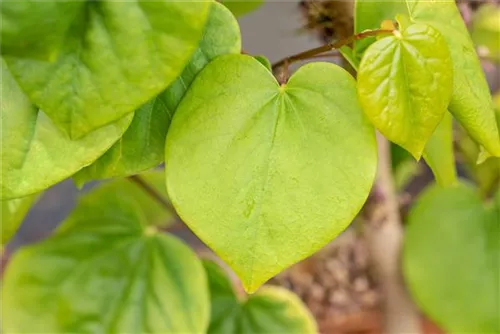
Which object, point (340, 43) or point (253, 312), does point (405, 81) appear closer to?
point (340, 43)

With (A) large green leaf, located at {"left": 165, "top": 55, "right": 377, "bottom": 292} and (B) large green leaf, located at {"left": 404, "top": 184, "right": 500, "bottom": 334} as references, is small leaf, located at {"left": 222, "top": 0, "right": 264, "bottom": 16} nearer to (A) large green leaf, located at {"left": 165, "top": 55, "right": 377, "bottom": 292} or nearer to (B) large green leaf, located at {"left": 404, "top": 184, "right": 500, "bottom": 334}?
(A) large green leaf, located at {"left": 165, "top": 55, "right": 377, "bottom": 292}

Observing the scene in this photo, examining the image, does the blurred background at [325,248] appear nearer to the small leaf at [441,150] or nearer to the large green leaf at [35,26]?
the small leaf at [441,150]

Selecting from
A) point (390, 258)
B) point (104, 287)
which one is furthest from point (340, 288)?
point (104, 287)

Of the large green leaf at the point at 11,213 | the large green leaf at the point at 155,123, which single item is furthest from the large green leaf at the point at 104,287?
the large green leaf at the point at 155,123

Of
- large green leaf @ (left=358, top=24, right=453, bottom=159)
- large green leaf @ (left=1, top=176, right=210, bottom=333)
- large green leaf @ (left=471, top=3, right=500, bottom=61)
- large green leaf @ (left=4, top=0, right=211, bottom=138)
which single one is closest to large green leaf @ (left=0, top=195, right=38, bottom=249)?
large green leaf @ (left=1, top=176, right=210, bottom=333)

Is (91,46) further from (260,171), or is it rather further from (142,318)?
(142,318)
